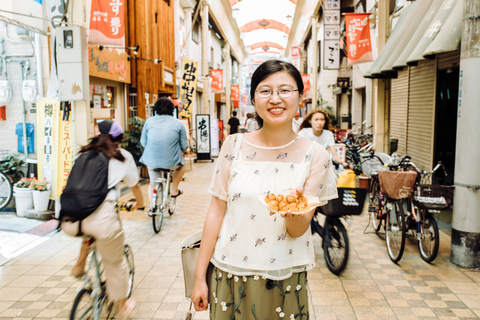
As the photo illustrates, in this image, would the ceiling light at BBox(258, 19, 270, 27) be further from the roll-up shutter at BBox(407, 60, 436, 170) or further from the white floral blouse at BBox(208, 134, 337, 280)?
the white floral blouse at BBox(208, 134, 337, 280)

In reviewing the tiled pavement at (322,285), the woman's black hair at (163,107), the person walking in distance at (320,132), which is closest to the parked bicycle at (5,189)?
the tiled pavement at (322,285)

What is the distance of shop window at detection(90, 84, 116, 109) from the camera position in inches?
378

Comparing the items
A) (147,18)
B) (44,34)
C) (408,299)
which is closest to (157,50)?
(147,18)

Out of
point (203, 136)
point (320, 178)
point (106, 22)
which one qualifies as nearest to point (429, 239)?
point (320, 178)

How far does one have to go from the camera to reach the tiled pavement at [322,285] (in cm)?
390

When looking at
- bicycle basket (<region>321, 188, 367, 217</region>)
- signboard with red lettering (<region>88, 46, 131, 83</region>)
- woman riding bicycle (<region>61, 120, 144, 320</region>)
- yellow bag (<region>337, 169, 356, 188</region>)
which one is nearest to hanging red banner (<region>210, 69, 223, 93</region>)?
signboard with red lettering (<region>88, 46, 131, 83</region>)

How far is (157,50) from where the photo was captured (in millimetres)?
12727

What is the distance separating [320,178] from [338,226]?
305 centimetres

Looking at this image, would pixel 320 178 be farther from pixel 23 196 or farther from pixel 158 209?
pixel 23 196

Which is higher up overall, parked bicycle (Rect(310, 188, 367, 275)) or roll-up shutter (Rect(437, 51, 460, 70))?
roll-up shutter (Rect(437, 51, 460, 70))

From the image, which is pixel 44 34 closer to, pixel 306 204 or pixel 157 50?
pixel 157 50

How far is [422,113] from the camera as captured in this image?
938cm

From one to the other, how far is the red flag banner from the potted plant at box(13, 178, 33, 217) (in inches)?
351

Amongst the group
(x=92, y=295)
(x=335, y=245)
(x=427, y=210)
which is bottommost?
(x=335, y=245)
